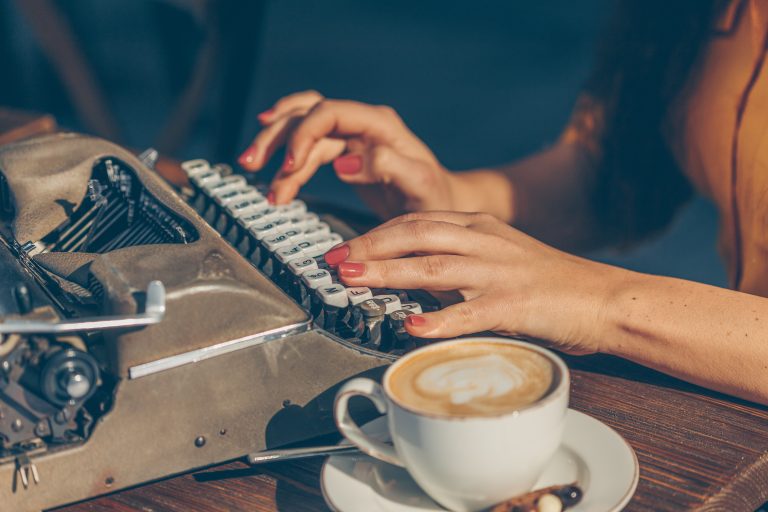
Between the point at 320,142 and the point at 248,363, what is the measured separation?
0.59 metres

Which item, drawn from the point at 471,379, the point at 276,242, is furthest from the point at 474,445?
the point at 276,242

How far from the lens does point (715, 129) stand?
4.37 feet

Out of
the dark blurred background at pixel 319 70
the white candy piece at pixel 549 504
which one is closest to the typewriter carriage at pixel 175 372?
the white candy piece at pixel 549 504

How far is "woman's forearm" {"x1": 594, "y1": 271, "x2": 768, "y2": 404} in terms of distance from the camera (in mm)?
972

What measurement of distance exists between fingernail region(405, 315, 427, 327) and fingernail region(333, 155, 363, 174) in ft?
1.67

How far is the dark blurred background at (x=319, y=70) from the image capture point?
10.1ft

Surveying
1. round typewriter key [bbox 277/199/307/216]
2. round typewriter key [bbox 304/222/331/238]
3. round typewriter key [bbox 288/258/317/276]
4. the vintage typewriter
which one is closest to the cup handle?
the vintage typewriter

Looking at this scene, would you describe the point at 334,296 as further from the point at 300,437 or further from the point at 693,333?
the point at 693,333

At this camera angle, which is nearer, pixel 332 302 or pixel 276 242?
→ pixel 332 302

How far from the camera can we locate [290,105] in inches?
57.0

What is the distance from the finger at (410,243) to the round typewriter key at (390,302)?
0.20 feet

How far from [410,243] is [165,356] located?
0.29 meters

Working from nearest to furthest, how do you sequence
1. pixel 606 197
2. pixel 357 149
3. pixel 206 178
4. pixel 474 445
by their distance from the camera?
1. pixel 474 445
2. pixel 206 178
3. pixel 357 149
4. pixel 606 197

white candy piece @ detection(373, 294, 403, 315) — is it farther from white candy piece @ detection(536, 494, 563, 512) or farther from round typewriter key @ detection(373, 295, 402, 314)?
white candy piece @ detection(536, 494, 563, 512)
